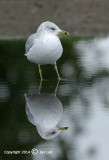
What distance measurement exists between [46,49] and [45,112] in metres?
1.36

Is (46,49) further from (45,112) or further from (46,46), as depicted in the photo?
(45,112)

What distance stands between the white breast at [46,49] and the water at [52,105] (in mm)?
314

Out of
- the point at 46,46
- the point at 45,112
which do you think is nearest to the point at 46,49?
the point at 46,46

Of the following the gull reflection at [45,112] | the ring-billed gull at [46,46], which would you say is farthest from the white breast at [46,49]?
the gull reflection at [45,112]

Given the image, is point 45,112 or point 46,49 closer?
point 45,112

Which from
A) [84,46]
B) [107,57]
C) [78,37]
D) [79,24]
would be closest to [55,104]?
[107,57]

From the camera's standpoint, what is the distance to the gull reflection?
15.3ft

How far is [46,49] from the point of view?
21.2ft

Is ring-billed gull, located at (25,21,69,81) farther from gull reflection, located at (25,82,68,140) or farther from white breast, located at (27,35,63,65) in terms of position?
gull reflection, located at (25,82,68,140)

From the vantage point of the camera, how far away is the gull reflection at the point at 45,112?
184 inches

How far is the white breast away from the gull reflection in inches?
23.7

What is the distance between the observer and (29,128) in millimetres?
4793

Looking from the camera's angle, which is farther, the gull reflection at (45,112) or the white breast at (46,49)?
the white breast at (46,49)

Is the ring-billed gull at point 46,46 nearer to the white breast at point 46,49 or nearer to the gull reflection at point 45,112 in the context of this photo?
the white breast at point 46,49
